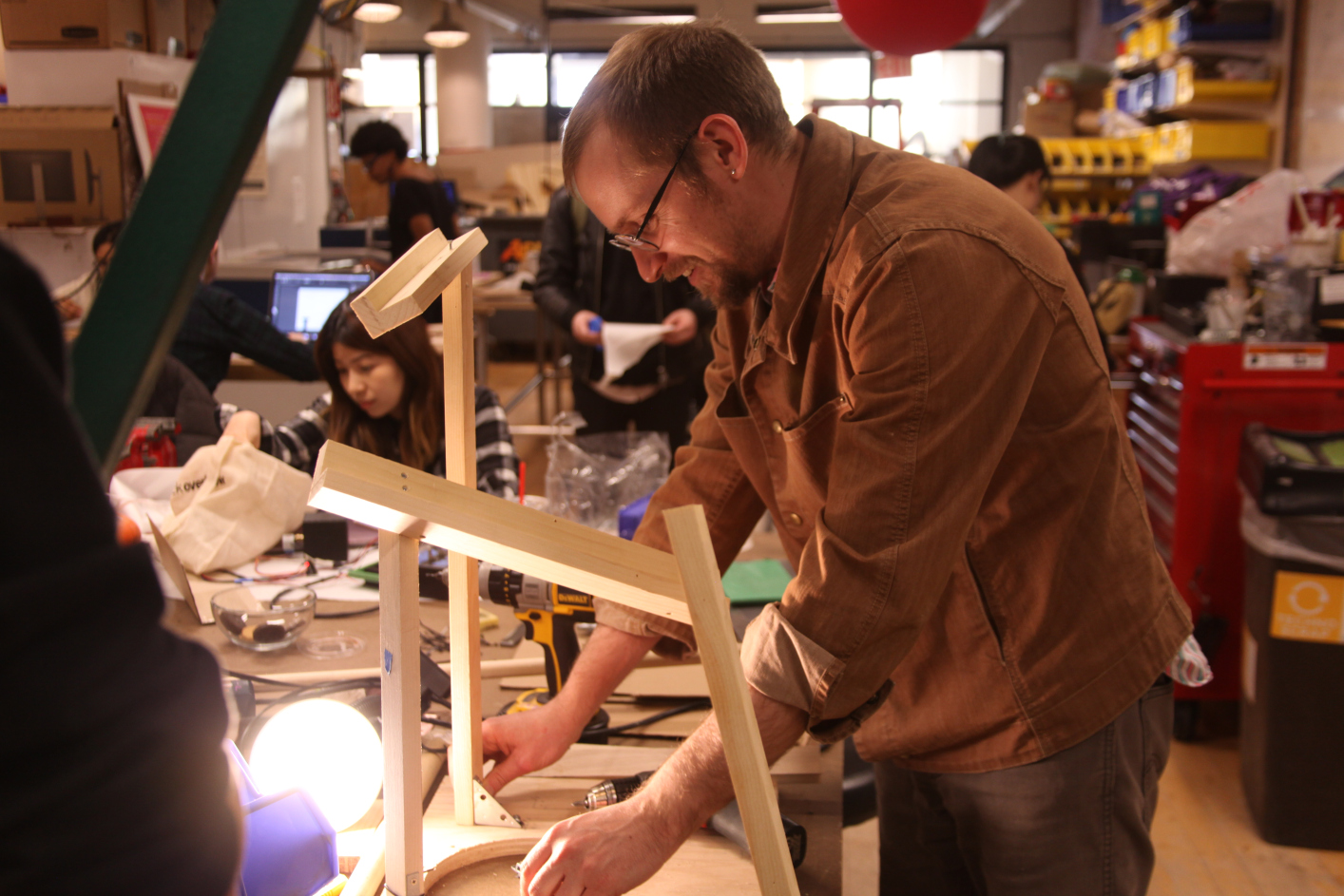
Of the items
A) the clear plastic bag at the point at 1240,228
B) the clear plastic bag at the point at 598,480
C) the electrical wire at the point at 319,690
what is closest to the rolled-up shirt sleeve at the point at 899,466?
the electrical wire at the point at 319,690

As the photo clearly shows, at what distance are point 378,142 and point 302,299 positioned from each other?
141 centimetres

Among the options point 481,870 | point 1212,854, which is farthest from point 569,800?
point 1212,854

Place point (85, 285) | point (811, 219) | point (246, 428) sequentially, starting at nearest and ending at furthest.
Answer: point (811, 219) → point (246, 428) → point (85, 285)

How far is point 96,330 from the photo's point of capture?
1.53 ft

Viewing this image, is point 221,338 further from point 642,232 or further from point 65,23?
point 642,232

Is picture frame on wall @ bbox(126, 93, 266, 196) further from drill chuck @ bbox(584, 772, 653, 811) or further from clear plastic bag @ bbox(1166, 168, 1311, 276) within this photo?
clear plastic bag @ bbox(1166, 168, 1311, 276)

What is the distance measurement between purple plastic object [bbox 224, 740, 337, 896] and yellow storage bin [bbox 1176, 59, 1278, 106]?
5.78 m

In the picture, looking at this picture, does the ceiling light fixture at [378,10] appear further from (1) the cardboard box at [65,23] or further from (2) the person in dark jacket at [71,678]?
(2) the person in dark jacket at [71,678]

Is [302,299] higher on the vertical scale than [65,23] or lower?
lower

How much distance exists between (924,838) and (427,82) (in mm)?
12297

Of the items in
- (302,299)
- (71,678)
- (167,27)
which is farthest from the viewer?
(302,299)

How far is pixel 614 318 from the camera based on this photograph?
339cm

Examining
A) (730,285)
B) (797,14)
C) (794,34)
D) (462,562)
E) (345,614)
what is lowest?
(345,614)

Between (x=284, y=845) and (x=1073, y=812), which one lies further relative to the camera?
(x=1073, y=812)
